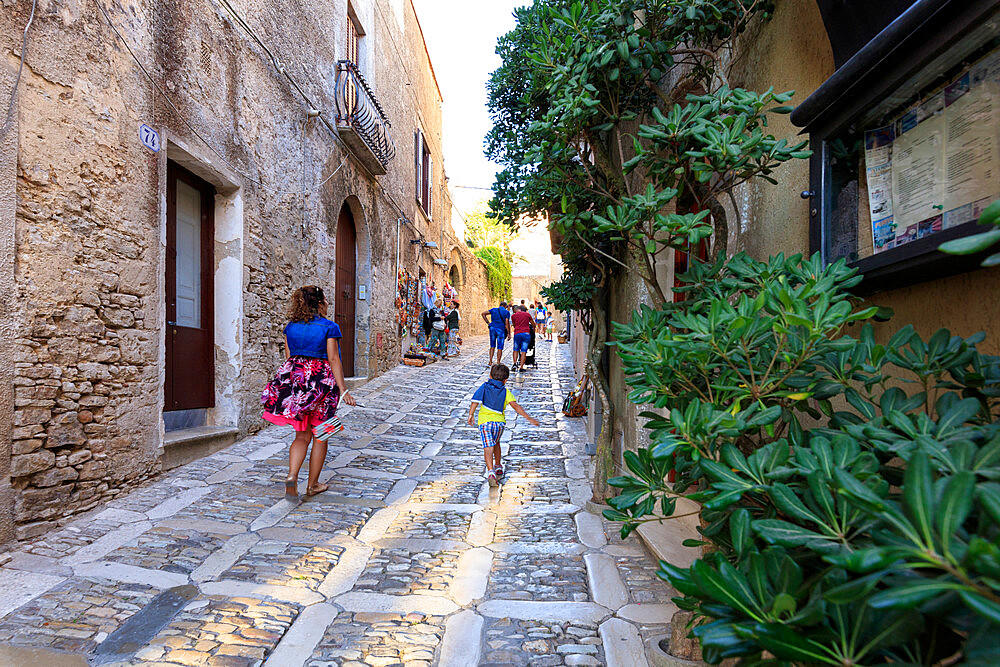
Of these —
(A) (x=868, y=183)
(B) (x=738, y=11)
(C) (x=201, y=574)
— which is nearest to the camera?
(A) (x=868, y=183)

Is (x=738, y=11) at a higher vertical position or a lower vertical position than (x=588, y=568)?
higher

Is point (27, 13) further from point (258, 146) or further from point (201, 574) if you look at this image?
point (201, 574)

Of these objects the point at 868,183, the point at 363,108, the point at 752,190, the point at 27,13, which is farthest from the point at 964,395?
the point at 363,108

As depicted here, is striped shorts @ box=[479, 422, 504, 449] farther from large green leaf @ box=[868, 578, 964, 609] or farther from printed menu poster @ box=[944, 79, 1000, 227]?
large green leaf @ box=[868, 578, 964, 609]

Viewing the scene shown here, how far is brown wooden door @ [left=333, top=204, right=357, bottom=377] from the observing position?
9.63 m

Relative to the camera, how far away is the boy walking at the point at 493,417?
4.80m

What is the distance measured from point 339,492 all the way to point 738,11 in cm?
406

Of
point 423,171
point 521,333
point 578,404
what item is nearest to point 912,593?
point 578,404

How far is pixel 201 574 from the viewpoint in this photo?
2916 mm

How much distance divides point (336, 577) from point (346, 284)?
757 centimetres

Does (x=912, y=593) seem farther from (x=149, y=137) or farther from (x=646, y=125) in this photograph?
(x=149, y=137)

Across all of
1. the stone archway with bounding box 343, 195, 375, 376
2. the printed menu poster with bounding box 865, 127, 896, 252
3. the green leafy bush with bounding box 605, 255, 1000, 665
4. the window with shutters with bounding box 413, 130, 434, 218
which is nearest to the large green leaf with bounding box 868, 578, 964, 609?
the green leafy bush with bounding box 605, 255, 1000, 665

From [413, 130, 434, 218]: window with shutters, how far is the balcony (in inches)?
175

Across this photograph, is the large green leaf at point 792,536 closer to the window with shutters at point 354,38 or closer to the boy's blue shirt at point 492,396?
the boy's blue shirt at point 492,396
